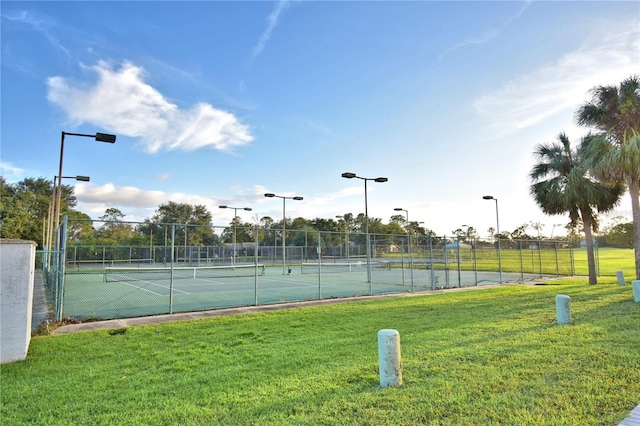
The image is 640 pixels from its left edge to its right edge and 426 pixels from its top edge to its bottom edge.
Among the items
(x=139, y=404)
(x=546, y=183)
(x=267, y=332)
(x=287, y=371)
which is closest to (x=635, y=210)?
(x=546, y=183)

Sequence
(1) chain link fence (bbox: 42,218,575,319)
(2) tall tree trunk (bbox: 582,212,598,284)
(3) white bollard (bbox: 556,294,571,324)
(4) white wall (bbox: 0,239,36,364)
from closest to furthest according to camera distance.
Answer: (4) white wall (bbox: 0,239,36,364), (3) white bollard (bbox: 556,294,571,324), (1) chain link fence (bbox: 42,218,575,319), (2) tall tree trunk (bbox: 582,212,598,284)

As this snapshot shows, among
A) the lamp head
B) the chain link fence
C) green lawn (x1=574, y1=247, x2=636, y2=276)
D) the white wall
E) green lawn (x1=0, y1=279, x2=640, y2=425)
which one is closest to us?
green lawn (x1=0, y1=279, x2=640, y2=425)

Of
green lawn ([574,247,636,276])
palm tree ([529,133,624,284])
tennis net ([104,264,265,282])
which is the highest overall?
palm tree ([529,133,624,284])

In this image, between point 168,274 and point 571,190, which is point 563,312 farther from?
point 168,274

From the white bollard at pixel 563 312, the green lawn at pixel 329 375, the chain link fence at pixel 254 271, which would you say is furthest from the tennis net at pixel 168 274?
the white bollard at pixel 563 312

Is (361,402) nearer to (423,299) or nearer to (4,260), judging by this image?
(4,260)

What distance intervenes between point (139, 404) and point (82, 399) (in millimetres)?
807

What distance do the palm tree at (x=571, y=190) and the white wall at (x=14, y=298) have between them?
67.6 ft

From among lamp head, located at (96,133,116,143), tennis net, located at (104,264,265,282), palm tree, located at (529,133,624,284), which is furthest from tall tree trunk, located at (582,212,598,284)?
lamp head, located at (96,133,116,143)

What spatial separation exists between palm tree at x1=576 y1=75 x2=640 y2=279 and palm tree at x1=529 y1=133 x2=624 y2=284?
213 cm

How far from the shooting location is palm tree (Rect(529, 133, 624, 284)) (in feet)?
61.7

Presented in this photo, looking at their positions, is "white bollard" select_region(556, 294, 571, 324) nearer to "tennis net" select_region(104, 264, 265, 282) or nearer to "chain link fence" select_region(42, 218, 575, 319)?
"chain link fence" select_region(42, 218, 575, 319)

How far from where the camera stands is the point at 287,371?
18.4 feet

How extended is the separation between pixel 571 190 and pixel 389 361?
1770cm
